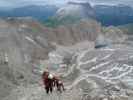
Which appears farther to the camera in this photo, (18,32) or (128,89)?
(18,32)

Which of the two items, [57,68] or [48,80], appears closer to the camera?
[48,80]

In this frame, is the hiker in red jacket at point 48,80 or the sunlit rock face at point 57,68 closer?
the hiker in red jacket at point 48,80

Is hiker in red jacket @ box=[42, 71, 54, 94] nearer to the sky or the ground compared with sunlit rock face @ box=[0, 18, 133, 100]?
nearer to the sky

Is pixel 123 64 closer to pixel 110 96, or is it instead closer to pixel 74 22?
pixel 110 96

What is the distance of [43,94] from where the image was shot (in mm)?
12359

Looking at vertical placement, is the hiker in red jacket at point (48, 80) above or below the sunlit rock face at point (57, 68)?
Answer: above

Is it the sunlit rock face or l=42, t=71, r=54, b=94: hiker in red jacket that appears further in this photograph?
the sunlit rock face

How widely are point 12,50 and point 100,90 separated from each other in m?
8.59

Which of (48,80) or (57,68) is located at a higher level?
(48,80)

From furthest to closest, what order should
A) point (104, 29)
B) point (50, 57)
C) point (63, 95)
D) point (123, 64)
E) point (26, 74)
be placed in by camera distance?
point (104, 29)
point (50, 57)
point (26, 74)
point (123, 64)
point (63, 95)

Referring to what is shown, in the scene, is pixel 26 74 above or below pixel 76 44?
above

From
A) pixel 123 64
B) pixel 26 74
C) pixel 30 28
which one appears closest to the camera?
pixel 123 64

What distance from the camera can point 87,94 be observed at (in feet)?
39.0

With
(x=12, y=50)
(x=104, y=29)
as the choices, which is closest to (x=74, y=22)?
(x=104, y=29)
